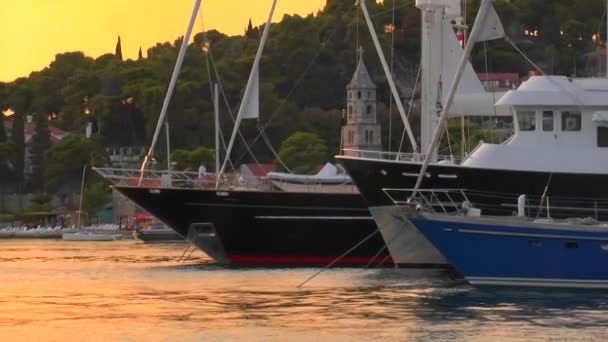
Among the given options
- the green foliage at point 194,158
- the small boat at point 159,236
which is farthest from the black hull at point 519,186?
the green foliage at point 194,158

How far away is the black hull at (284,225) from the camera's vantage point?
2308 inches

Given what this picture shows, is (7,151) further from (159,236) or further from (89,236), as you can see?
(159,236)

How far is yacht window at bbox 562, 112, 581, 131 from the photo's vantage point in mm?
49375

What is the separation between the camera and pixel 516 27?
179 m

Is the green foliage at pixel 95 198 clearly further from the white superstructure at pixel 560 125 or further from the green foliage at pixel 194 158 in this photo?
the white superstructure at pixel 560 125

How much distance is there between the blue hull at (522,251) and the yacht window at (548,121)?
745cm

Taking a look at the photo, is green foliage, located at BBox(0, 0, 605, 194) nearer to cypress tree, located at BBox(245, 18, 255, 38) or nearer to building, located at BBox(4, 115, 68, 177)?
cypress tree, located at BBox(245, 18, 255, 38)

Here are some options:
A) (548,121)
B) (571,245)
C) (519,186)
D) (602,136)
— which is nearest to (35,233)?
(519,186)

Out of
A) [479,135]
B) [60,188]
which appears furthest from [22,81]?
[479,135]

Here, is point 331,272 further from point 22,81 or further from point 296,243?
point 22,81

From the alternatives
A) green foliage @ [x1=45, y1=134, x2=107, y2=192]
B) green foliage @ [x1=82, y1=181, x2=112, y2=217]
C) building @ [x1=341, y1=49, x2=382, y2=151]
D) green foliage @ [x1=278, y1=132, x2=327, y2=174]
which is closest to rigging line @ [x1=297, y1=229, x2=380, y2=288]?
green foliage @ [x1=278, y1=132, x2=327, y2=174]

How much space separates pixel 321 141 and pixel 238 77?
892 inches

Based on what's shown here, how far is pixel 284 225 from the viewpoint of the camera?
59.0 m

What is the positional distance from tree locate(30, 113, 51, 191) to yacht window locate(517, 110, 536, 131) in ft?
389
